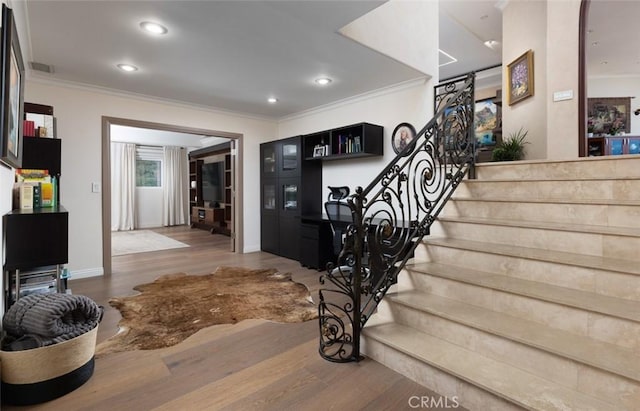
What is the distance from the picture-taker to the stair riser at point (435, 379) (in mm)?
1420

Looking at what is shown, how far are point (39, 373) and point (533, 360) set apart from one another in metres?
2.53

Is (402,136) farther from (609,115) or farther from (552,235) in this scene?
(609,115)

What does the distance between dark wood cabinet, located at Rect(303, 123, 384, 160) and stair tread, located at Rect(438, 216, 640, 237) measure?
193 centimetres

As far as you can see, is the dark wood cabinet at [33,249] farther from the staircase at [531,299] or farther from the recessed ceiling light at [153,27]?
the staircase at [531,299]

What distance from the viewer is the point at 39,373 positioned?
5.28 ft

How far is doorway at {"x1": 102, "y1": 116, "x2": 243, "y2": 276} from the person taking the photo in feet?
13.7

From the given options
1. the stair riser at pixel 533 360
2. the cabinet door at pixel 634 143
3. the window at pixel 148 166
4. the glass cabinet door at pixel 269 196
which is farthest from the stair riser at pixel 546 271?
the window at pixel 148 166

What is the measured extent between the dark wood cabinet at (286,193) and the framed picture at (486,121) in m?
3.59

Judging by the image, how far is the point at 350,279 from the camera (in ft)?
6.53

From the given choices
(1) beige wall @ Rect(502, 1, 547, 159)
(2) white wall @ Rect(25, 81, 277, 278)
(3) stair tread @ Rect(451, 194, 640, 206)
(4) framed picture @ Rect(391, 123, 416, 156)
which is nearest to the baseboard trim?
(2) white wall @ Rect(25, 81, 277, 278)

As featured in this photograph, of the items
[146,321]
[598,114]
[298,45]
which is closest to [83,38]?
[298,45]

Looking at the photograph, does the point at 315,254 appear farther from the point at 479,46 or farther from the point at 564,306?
the point at 479,46

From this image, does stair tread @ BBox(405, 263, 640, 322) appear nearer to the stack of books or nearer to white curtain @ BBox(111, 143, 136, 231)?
the stack of books

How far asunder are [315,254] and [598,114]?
7577 mm
